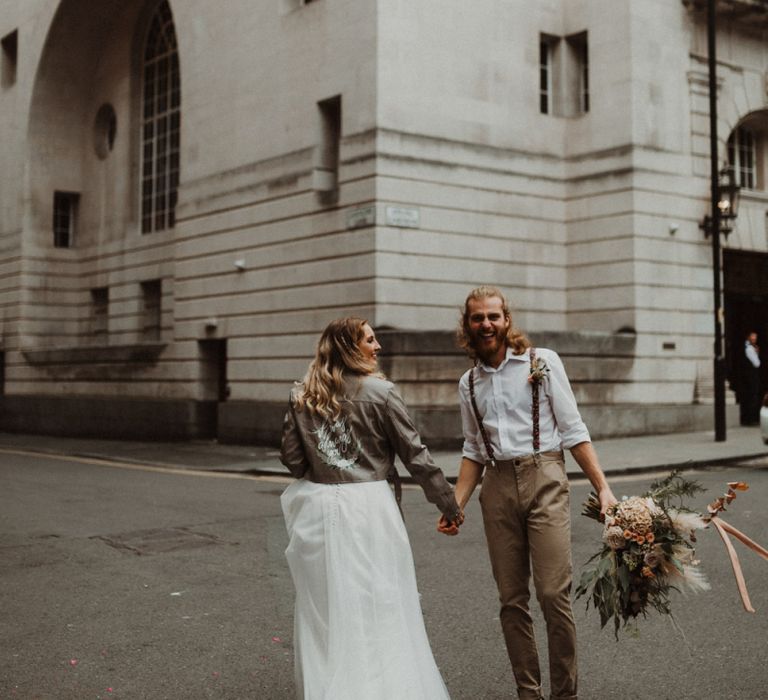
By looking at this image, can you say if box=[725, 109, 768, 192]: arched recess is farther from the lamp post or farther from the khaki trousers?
the khaki trousers

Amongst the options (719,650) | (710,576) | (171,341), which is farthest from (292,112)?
(719,650)

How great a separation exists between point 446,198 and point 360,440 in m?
16.0

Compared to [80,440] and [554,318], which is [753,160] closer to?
[554,318]

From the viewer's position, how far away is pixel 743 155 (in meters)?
24.2

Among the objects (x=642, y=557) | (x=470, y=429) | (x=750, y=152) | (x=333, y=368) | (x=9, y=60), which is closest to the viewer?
(x=642, y=557)

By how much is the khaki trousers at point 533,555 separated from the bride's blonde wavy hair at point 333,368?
81 centimetres

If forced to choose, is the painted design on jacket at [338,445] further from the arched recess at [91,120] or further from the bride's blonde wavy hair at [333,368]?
the arched recess at [91,120]

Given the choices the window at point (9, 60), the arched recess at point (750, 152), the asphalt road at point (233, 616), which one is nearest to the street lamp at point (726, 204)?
the arched recess at point (750, 152)

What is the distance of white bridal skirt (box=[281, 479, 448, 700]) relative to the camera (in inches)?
161

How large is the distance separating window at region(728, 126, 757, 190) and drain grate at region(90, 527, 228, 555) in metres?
18.9

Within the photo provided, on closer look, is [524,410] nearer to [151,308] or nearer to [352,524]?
[352,524]

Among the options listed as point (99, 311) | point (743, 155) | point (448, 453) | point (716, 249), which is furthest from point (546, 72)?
point (99, 311)

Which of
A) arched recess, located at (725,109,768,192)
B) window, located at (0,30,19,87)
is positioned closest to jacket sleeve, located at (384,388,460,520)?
arched recess, located at (725,109,768,192)

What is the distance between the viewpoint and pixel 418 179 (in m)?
19.4
